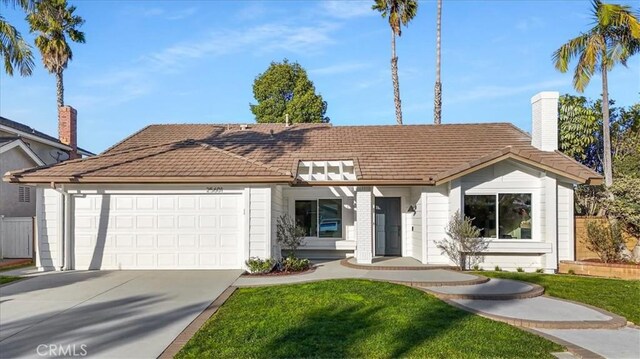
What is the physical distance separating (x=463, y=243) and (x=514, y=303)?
14.3 ft

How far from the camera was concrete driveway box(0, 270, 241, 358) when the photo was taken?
21.0 ft

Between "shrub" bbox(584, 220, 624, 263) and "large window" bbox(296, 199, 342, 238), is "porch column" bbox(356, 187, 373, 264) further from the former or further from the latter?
"shrub" bbox(584, 220, 624, 263)

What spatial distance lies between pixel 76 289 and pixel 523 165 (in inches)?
513

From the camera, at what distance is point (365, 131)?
20672mm

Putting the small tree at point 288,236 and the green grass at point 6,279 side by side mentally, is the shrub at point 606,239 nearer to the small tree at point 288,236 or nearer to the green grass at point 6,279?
the small tree at point 288,236

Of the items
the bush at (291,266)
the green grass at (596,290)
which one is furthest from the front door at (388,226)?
the bush at (291,266)

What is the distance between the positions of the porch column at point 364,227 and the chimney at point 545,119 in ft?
23.0

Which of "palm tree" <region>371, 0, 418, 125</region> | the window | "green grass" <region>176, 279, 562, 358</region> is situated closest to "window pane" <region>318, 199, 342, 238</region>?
"green grass" <region>176, 279, 562, 358</region>

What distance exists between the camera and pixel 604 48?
1750 cm

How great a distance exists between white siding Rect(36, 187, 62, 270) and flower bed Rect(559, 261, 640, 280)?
1555 centimetres

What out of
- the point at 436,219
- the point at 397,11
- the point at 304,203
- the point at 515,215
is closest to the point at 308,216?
the point at 304,203

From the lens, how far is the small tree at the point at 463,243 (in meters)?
13.8

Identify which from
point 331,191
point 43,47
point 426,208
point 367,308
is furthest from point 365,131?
point 43,47

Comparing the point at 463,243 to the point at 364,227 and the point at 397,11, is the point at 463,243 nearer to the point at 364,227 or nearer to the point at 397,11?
the point at 364,227
